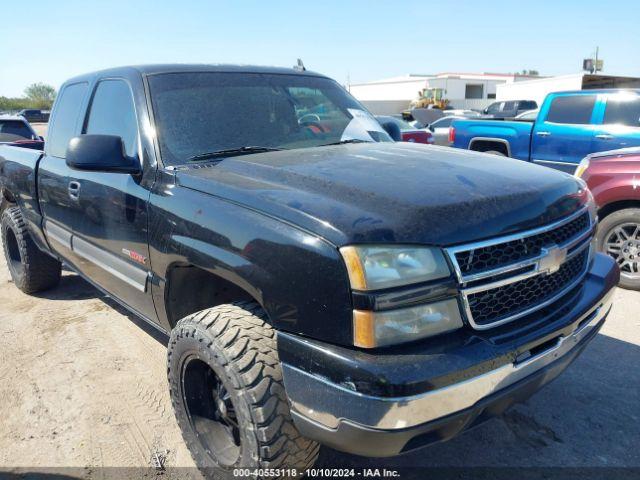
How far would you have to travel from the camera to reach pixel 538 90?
115ft

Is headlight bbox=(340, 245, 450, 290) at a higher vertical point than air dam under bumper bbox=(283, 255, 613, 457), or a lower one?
higher

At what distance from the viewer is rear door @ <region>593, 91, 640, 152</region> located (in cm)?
716

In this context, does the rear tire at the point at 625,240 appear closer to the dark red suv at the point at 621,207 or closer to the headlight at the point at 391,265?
the dark red suv at the point at 621,207

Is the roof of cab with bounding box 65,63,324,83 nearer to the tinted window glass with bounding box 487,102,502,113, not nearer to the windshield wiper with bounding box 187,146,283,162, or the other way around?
the windshield wiper with bounding box 187,146,283,162

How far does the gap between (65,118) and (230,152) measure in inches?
75.5

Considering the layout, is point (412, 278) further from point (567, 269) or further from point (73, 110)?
point (73, 110)

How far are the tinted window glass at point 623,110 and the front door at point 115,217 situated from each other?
680cm

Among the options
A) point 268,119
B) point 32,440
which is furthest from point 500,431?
point 32,440

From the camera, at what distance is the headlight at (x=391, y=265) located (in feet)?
5.76

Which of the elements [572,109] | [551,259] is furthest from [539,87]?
[551,259]

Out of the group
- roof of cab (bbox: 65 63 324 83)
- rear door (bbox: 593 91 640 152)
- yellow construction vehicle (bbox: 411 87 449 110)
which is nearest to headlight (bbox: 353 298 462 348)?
roof of cab (bbox: 65 63 324 83)

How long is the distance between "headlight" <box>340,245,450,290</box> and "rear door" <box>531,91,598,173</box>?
6.79m

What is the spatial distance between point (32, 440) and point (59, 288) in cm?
273

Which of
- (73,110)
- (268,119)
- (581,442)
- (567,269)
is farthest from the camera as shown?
(73,110)
